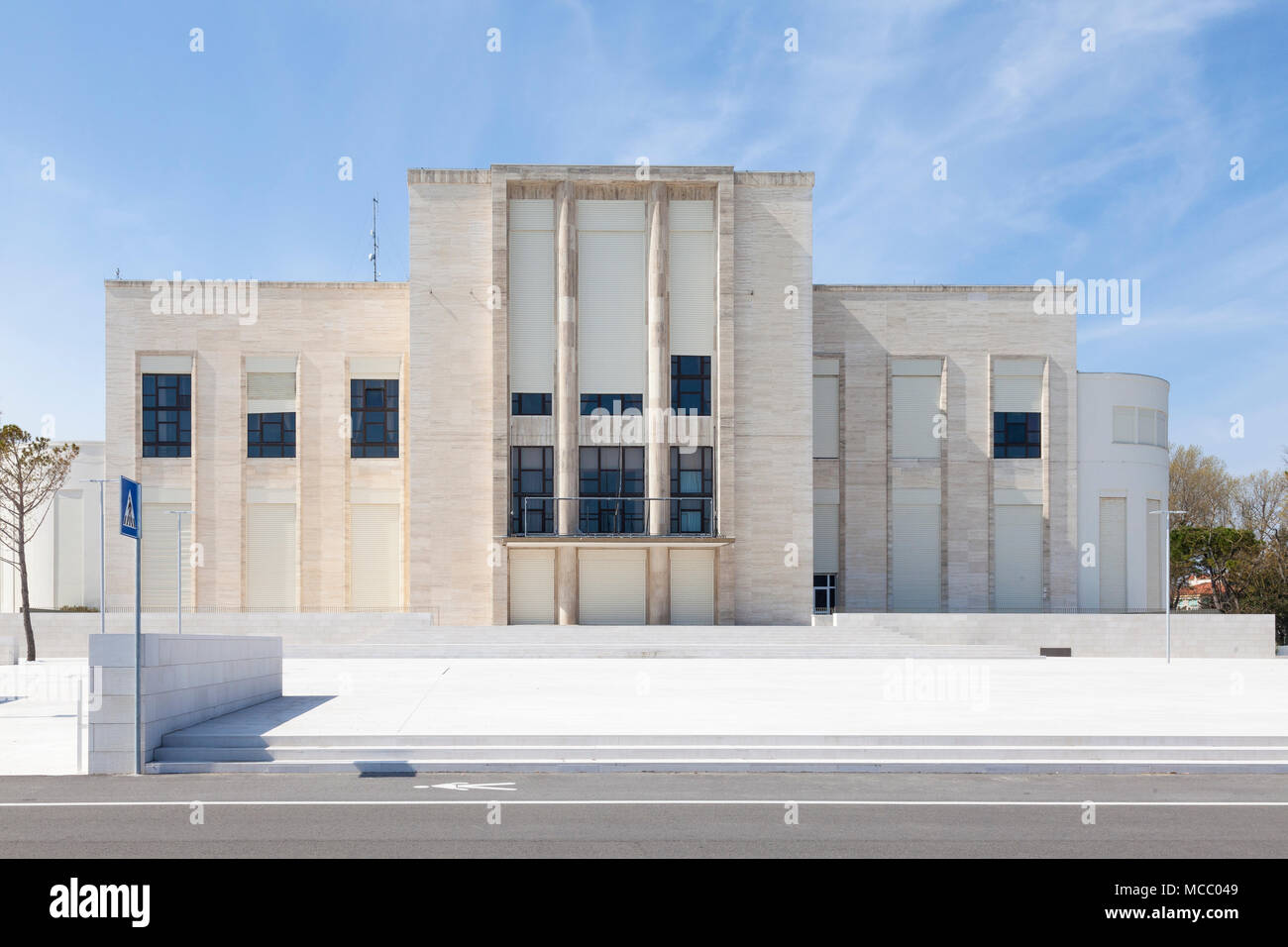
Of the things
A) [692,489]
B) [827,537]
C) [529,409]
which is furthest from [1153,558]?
[529,409]

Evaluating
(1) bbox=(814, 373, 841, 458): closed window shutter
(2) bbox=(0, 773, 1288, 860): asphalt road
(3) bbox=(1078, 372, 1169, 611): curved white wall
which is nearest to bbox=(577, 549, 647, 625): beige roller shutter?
(1) bbox=(814, 373, 841, 458): closed window shutter

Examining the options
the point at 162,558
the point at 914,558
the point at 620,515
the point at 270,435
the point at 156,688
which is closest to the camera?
the point at 156,688

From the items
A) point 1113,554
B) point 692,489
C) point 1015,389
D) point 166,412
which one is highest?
point 1015,389

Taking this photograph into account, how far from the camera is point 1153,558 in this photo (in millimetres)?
43688

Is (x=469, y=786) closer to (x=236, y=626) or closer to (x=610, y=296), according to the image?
(x=236, y=626)

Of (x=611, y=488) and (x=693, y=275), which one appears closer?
(x=611, y=488)

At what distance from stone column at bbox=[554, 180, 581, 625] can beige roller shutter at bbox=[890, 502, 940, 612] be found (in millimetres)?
14308

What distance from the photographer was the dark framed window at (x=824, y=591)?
41562 mm

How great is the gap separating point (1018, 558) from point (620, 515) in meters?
18.0

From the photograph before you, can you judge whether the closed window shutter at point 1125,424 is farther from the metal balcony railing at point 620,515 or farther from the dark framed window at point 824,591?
the metal balcony railing at point 620,515

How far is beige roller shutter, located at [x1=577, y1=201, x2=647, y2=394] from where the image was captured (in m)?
37.3
